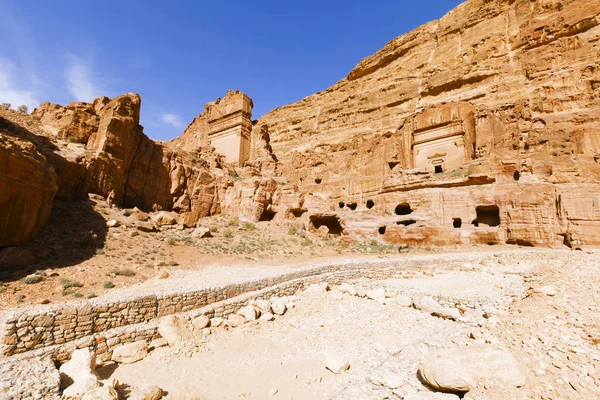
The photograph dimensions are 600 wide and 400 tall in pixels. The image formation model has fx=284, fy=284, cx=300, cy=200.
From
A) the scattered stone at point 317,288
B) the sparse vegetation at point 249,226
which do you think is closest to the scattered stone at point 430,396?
the scattered stone at point 317,288

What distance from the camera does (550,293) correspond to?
288 inches

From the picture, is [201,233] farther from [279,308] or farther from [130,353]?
[130,353]

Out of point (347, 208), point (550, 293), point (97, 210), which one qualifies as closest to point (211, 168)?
point (97, 210)

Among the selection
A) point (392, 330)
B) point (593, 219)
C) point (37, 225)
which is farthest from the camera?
point (593, 219)

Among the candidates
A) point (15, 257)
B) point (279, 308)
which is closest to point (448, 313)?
point (279, 308)

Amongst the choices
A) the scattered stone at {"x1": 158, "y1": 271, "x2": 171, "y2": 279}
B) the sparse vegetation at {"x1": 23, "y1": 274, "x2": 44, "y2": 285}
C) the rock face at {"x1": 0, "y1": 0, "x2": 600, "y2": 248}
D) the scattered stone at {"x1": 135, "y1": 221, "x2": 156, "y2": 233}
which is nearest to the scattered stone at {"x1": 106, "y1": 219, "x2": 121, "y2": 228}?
the scattered stone at {"x1": 135, "y1": 221, "x2": 156, "y2": 233}

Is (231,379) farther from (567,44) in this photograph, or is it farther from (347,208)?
(567,44)

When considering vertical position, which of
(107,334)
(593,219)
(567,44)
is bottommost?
(107,334)

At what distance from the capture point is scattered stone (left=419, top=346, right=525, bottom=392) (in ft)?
12.3

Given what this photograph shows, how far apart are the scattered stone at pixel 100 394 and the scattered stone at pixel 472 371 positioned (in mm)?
4568

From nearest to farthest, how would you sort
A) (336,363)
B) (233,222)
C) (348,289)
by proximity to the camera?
(336,363) → (348,289) → (233,222)

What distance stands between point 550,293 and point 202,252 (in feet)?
46.7

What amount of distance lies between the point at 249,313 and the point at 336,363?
10.8 feet

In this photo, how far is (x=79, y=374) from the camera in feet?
15.8
